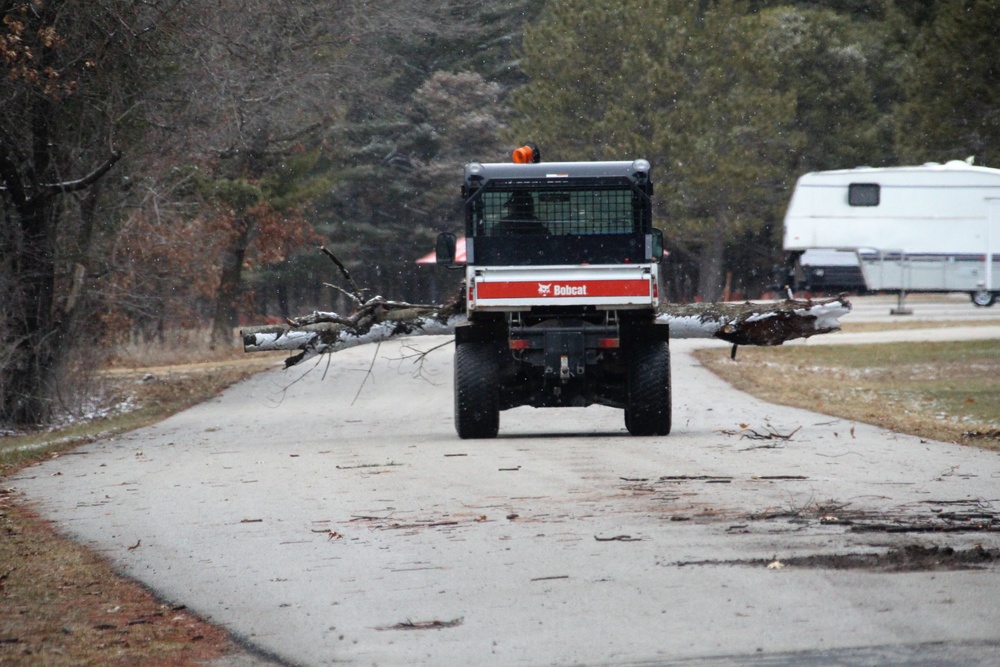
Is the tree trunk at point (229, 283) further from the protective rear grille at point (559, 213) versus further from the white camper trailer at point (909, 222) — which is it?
the protective rear grille at point (559, 213)

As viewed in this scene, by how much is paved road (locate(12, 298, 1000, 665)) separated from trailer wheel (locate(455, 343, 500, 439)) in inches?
15.8

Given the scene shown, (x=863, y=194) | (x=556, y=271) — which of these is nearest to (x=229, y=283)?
(x=863, y=194)

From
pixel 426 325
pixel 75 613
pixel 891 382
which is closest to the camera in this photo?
pixel 75 613

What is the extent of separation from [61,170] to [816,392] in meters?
12.0

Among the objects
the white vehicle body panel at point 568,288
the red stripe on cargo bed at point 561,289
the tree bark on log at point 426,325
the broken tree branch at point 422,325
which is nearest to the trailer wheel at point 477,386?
the white vehicle body panel at point 568,288

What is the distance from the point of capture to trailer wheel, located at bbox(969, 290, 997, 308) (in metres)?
41.0

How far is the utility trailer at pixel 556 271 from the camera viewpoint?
608 inches

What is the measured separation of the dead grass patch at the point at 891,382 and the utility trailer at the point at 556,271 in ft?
10.1

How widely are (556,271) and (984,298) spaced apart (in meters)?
28.9

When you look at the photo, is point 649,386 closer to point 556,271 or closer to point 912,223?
point 556,271

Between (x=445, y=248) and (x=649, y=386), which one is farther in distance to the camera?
→ (x=445, y=248)

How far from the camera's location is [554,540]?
8.89 meters

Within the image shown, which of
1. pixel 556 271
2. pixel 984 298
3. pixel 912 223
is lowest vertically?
pixel 984 298

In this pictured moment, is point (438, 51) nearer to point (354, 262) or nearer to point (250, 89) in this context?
point (354, 262)
